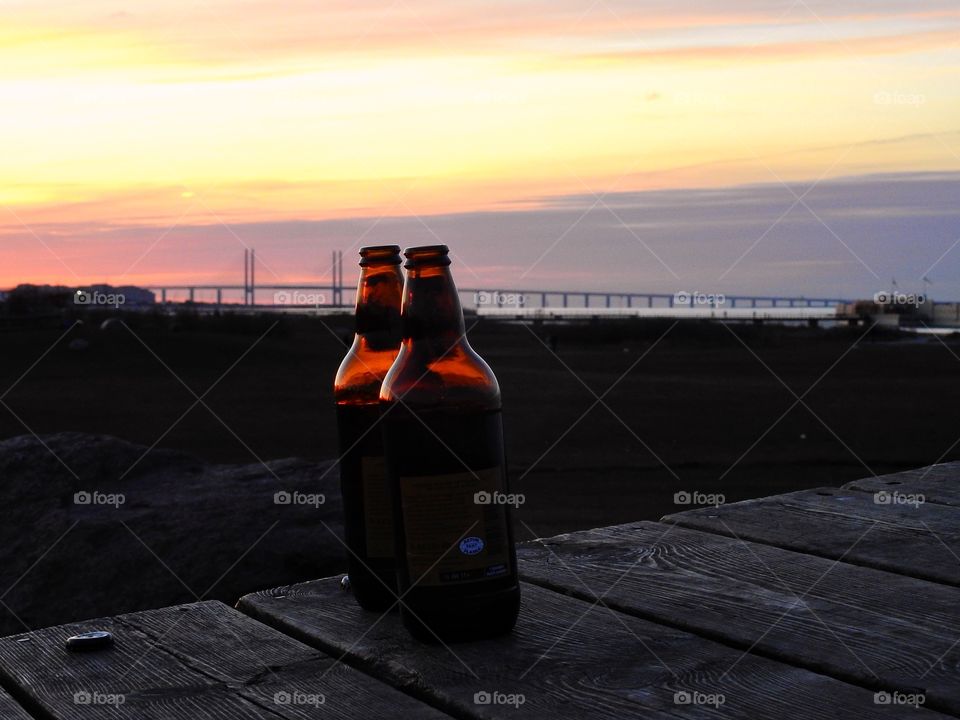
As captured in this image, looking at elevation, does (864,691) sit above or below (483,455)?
below

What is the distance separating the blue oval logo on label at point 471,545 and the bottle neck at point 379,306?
51cm

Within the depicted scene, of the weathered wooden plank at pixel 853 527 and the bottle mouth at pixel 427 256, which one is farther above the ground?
the bottle mouth at pixel 427 256

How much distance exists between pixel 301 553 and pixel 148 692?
126 inches

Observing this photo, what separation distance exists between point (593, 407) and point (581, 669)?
16.1 metres

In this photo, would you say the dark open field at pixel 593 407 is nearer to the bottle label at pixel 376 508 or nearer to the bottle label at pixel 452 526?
the bottle label at pixel 376 508

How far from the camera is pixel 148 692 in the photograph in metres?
1.84

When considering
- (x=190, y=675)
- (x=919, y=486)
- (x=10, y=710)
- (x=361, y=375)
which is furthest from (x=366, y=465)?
(x=919, y=486)

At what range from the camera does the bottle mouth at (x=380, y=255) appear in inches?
91.2

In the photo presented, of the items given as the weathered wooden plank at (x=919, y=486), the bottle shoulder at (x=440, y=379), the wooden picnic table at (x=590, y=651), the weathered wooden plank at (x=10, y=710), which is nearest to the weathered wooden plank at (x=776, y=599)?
the wooden picnic table at (x=590, y=651)

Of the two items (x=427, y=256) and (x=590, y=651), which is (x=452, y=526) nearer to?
(x=590, y=651)

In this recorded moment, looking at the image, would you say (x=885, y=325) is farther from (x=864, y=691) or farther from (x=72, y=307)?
(x=864, y=691)

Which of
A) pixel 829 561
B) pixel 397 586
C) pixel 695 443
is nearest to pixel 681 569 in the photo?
pixel 829 561

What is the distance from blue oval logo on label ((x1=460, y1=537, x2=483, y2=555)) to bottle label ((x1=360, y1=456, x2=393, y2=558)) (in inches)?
8.9

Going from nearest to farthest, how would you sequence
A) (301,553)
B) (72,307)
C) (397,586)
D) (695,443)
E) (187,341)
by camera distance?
(397,586) < (301,553) < (695,443) < (187,341) < (72,307)
